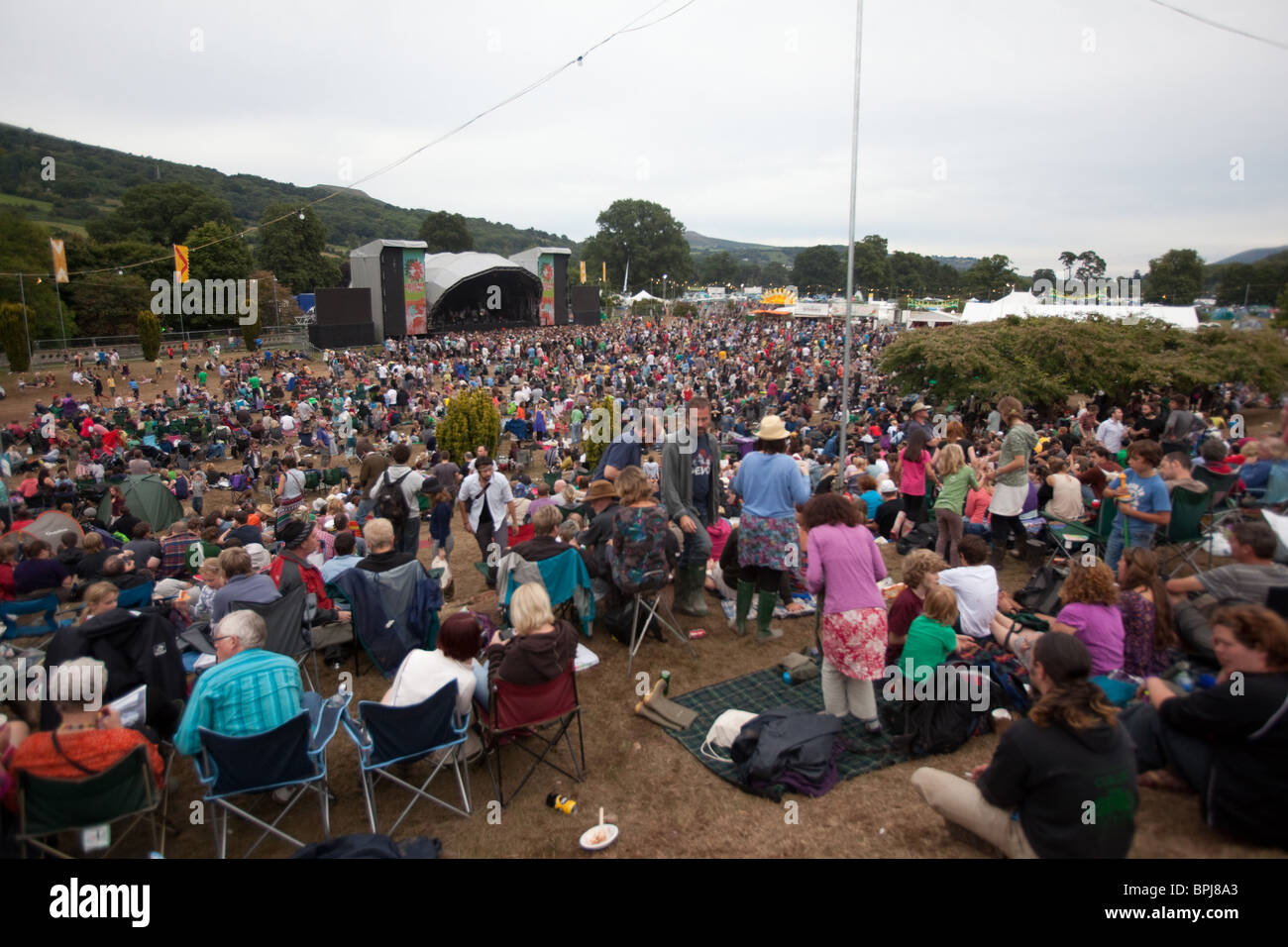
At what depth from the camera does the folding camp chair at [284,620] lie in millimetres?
4180

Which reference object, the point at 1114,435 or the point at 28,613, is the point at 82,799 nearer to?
the point at 28,613

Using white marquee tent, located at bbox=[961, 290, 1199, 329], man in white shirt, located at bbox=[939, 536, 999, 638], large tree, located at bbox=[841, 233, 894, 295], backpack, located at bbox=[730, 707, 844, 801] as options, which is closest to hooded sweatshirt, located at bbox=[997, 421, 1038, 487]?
man in white shirt, located at bbox=[939, 536, 999, 638]

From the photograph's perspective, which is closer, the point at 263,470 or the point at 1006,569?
the point at 1006,569

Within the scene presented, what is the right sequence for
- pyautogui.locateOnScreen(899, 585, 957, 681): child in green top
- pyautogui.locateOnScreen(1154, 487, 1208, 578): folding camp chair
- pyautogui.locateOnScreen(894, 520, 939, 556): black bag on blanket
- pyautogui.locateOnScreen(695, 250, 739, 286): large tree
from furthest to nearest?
pyautogui.locateOnScreen(695, 250, 739, 286): large tree, pyautogui.locateOnScreen(894, 520, 939, 556): black bag on blanket, pyautogui.locateOnScreen(1154, 487, 1208, 578): folding camp chair, pyautogui.locateOnScreen(899, 585, 957, 681): child in green top

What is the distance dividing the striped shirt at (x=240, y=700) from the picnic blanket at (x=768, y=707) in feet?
6.90

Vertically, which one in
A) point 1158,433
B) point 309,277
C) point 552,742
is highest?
point 309,277

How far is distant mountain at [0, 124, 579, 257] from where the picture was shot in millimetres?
55062

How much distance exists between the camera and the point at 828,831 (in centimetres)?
314

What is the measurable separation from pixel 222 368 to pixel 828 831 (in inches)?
1210

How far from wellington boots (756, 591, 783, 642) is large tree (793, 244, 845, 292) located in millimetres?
113288

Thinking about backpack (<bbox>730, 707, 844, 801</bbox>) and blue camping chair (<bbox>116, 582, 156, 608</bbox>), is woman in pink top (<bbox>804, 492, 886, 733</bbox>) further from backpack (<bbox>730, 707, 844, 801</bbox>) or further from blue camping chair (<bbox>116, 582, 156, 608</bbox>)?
blue camping chair (<bbox>116, 582, 156, 608</bbox>)

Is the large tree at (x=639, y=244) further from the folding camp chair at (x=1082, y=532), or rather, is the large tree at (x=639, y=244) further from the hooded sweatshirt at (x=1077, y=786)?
the hooded sweatshirt at (x=1077, y=786)
